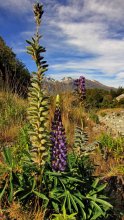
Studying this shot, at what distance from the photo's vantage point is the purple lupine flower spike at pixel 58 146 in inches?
133

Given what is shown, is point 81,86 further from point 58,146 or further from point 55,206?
point 55,206

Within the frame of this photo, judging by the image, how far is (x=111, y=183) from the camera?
568cm

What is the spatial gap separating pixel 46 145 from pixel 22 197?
516 mm

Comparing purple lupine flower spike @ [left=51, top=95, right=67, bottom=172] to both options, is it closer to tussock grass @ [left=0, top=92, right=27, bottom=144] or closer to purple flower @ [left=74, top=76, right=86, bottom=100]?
purple flower @ [left=74, top=76, right=86, bottom=100]

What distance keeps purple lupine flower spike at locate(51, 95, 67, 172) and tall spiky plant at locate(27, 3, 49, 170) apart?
0.08m

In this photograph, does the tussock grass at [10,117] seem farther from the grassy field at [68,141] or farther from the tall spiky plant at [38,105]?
the tall spiky plant at [38,105]

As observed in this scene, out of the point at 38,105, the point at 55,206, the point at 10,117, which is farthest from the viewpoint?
the point at 10,117

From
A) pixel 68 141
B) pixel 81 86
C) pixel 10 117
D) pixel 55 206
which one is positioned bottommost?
pixel 55 206

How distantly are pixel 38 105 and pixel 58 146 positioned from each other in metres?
0.43

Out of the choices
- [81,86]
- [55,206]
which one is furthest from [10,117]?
[55,206]

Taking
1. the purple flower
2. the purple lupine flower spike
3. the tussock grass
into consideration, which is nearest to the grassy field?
the tussock grass

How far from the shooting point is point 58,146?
3.43 meters

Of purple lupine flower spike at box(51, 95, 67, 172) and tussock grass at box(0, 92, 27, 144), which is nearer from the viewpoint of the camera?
purple lupine flower spike at box(51, 95, 67, 172)

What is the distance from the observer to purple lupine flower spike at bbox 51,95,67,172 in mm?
3369
